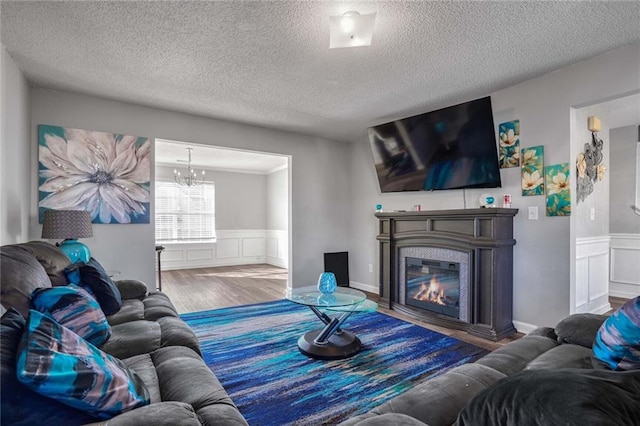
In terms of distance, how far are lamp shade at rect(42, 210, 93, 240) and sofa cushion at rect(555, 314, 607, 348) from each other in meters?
3.67

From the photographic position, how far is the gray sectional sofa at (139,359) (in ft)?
2.72

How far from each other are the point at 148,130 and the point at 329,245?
3.10 m

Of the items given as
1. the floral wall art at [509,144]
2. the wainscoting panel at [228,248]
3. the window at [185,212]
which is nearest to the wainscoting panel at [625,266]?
the floral wall art at [509,144]

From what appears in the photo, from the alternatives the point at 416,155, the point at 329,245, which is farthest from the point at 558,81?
the point at 329,245

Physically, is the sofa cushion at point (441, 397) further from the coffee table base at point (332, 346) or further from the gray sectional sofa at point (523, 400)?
the coffee table base at point (332, 346)

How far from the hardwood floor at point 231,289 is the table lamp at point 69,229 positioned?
1.43 m

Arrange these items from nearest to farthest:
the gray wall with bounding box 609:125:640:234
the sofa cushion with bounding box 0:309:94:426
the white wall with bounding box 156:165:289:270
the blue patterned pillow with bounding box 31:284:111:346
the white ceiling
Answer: the sofa cushion with bounding box 0:309:94:426 → the blue patterned pillow with bounding box 31:284:111:346 → the gray wall with bounding box 609:125:640:234 → the white ceiling → the white wall with bounding box 156:165:289:270

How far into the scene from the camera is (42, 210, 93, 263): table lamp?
2.66 m

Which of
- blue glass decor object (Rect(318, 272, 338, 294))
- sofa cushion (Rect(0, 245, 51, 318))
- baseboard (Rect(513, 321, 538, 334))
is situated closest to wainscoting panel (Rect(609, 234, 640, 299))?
baseboard (Rect(513, 321, 538, 334))

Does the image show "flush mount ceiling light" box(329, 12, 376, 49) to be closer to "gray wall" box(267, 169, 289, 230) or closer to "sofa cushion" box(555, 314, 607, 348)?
"sofa cushion" box(555, 314, 607, 348)

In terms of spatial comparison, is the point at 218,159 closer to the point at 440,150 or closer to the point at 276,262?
the point at 276,262

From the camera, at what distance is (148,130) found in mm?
3652

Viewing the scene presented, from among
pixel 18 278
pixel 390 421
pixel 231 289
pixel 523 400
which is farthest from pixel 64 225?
pixel 523 400

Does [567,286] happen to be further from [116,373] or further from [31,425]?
[31,425]
